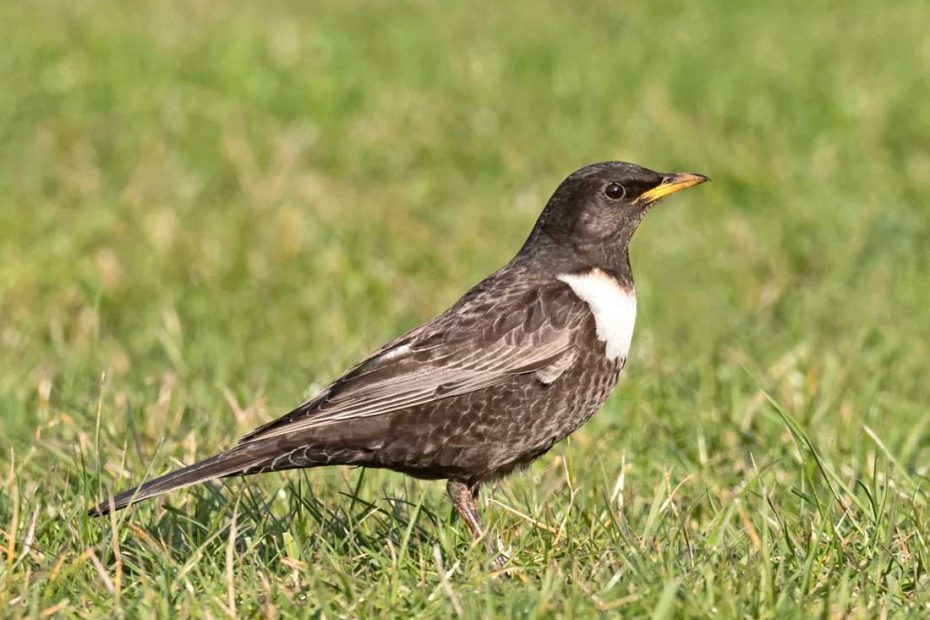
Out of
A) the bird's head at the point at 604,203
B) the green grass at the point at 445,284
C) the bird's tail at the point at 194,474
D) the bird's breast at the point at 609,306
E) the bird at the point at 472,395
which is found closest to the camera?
the green grass at the point at 445,284

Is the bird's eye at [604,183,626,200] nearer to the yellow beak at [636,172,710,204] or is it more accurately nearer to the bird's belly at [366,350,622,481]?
the yellow beak at [636,172,710,204]

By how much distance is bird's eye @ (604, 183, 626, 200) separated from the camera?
576 centimetres

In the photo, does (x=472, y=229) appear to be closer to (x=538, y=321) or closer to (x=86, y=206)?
(x=86, y=206)

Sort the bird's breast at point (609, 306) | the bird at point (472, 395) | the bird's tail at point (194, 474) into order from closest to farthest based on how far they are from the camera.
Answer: the bird's tail at point (194, 474)
the bird at point (472, 395)
the bird's breast at point (609, 306)

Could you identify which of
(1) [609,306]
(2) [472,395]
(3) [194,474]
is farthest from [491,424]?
(3) [194,474]

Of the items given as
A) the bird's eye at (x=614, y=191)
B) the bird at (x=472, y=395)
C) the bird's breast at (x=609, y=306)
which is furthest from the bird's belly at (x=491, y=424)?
the bird's eye at (x=614, y=191)

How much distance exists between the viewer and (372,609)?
13.6 feet

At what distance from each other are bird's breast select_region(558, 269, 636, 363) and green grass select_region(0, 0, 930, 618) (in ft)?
1.54

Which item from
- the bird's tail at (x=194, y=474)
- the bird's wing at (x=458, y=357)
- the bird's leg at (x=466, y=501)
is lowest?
the bird's leg at (x=466, y=501)

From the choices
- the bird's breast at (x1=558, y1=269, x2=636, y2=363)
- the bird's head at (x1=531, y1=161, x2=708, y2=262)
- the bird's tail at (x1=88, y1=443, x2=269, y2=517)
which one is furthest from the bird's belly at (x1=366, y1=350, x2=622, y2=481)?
the bird's head at (x1=531, y1=161, x2=708, y2=262)

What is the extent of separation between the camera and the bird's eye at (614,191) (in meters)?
5.76

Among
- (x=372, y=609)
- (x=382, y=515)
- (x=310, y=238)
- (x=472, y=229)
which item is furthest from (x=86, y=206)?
(x=372, y=609)

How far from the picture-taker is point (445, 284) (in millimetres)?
9750

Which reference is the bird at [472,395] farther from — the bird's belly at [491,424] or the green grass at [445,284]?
the green grass at [445,284]
